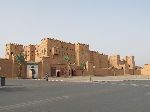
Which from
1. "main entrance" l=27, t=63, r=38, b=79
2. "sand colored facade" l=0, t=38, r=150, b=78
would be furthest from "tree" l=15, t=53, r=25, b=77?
"main entrance" l=27, t=63, r=38, b=79

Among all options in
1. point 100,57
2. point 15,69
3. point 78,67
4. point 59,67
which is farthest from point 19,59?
point 100,57

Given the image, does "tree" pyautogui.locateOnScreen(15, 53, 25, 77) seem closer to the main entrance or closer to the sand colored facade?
the sand colored facade

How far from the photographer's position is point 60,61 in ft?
278

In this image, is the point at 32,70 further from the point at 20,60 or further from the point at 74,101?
the point at 74,101

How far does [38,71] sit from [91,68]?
1779 cm

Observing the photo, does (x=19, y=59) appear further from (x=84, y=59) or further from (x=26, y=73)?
(x=84, y=59)

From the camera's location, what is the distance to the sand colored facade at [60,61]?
75.1 meters

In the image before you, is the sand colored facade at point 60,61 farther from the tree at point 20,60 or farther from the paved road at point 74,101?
the paved road at point 74,101

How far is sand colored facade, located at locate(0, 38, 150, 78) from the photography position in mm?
75125

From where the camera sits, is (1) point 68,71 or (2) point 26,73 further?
(1) point 68,71

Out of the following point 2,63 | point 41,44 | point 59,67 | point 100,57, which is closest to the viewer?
point 2,63

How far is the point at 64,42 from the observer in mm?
111438

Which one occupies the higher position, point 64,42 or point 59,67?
point 64,42

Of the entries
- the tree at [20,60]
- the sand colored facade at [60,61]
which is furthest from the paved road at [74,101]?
the sand colored facade at [60,61]
